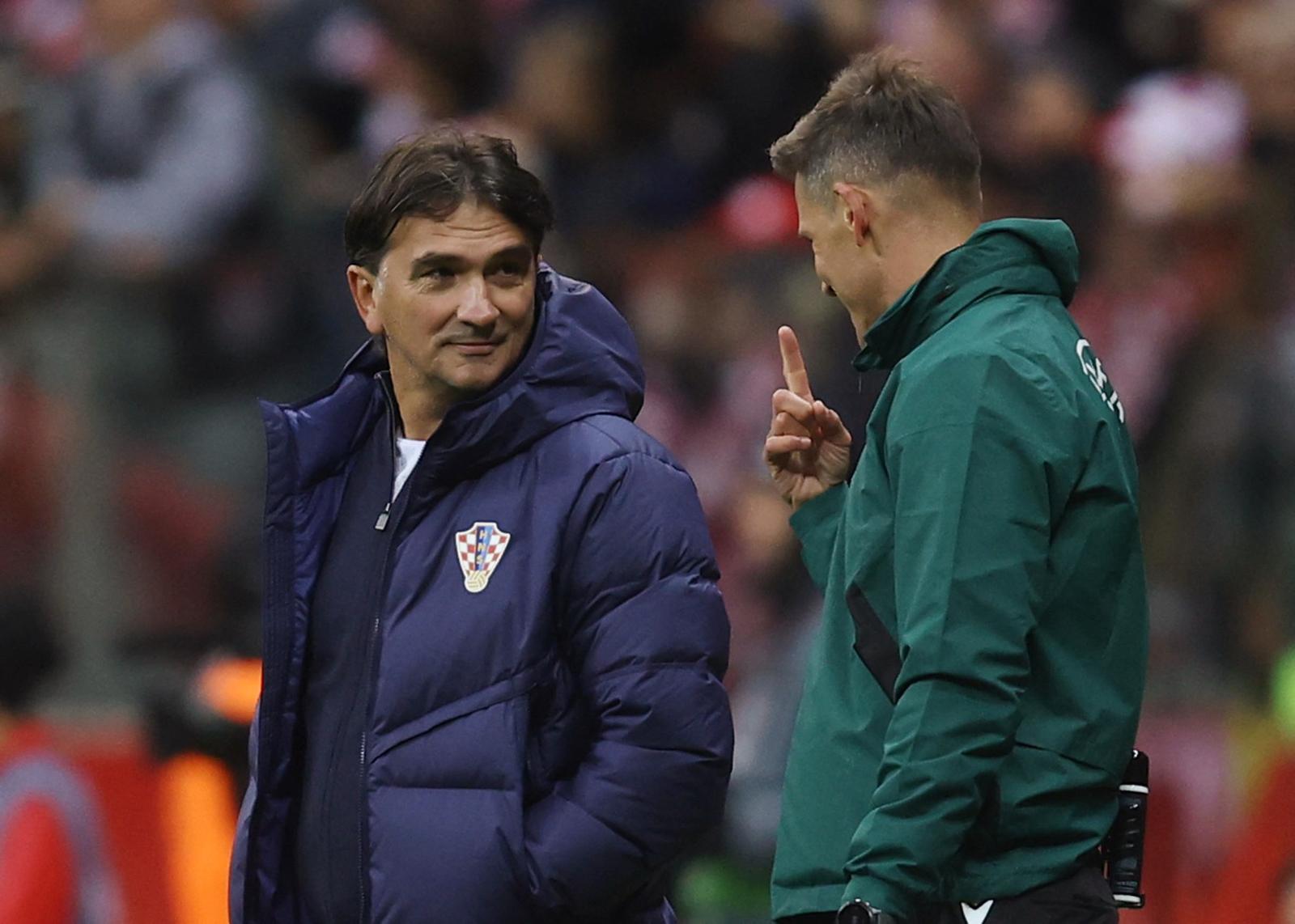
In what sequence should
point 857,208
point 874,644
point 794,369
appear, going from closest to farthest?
point 874,644, point 857,208, point 794,369

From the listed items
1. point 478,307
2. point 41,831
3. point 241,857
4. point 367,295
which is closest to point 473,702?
point 241,857

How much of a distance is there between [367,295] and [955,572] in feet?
3.63

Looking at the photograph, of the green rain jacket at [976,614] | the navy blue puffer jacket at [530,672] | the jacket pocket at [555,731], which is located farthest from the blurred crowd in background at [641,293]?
the green rain jacket at [976,614]

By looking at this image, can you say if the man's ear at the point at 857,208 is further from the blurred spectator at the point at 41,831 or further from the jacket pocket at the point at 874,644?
the blurred spectator at the point at 41,831

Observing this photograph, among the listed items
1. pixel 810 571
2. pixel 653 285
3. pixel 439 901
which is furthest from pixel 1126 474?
pixel 653 285

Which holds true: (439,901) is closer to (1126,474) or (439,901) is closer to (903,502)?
(903,502)

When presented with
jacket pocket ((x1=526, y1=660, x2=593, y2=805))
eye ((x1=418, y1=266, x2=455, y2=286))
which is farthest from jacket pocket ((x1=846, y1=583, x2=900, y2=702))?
eye ((x1=418, y1=266, x2=455, y2=286))

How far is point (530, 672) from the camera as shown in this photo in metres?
2.95

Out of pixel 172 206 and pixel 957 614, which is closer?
pixel 957 614

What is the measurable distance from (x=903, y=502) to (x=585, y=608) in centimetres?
53

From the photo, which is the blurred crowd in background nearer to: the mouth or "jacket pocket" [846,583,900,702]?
the mouth

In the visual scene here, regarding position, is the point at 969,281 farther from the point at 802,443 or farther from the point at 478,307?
the point at 478,307

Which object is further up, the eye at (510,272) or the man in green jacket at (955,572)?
the eye at (510,272)

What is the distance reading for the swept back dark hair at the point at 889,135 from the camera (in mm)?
2854
